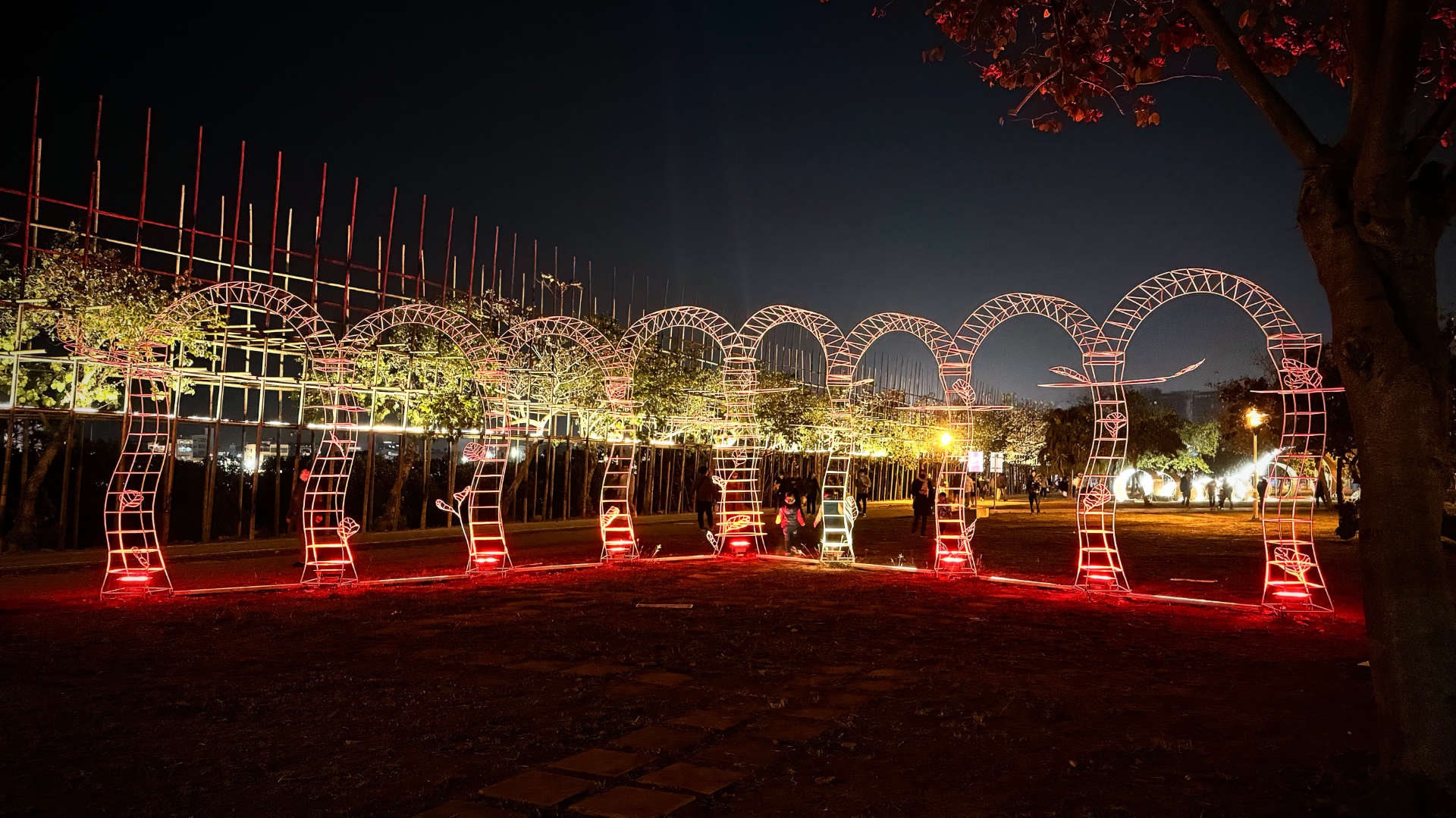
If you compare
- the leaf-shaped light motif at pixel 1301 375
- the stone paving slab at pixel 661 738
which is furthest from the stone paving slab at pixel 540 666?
the leaf-shaped light motif at pixel 1301 375

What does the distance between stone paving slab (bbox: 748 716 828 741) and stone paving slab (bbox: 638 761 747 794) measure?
28.6 inches

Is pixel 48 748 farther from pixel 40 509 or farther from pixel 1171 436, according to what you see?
pixel 1171 436

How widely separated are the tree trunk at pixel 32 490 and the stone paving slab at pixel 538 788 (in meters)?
14.5

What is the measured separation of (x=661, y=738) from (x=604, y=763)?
0.55 m

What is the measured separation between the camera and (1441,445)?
4438mm

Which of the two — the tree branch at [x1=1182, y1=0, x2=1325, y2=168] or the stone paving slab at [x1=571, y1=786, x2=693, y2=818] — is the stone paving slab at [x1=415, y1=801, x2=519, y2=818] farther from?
the tree branch at [x1=1182, y1=0, x2=1325, y2=168]

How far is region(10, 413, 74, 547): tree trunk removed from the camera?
1541 cm

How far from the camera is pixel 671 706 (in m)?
6.23

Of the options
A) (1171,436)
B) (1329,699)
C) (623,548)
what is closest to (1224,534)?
(623,548)

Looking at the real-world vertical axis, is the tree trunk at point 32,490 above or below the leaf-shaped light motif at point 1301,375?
below

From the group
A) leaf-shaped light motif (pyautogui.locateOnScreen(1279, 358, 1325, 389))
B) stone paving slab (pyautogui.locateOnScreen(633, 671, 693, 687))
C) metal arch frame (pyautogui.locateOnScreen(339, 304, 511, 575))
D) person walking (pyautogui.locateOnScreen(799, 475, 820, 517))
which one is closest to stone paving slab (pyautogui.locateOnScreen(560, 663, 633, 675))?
stone paving slab (pyautogui.locateOnScreen(633, 671, 693, 687))

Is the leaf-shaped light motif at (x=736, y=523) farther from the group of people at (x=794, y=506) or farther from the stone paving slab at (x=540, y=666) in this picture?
the stone paving slab at (x=540, y=666)

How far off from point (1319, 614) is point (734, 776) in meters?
8.67

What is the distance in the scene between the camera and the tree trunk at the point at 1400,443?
13.8 ft
